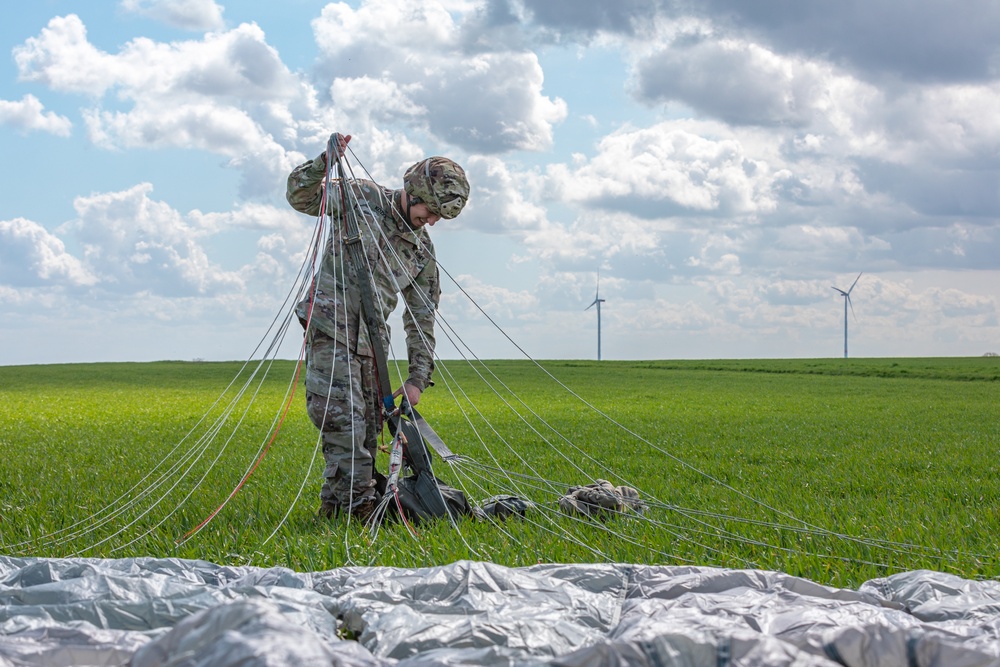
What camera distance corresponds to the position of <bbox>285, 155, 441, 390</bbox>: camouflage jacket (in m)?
5.84

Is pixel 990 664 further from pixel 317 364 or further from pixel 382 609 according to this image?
pixel 317 364

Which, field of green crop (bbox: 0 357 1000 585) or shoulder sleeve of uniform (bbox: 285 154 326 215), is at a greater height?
shoulder sleeve of uniform (bbox: 285 154 326 215)

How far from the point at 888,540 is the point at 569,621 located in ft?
8.83

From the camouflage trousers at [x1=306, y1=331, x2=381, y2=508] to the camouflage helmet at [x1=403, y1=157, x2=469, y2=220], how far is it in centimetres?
112

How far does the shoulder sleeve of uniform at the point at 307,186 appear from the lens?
5.90 meters

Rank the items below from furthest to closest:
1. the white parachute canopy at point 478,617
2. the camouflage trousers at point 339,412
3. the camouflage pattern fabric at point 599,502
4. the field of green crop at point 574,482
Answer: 1. the camouflage pattern fabric at point 599,502
2. the camouflage trousers at point 339,412
3. the field of green crop at point 574,482
4. the white parachute canopy at point 478,617

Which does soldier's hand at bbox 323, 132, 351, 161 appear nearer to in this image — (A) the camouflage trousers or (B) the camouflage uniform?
(B) the camouflage uniform

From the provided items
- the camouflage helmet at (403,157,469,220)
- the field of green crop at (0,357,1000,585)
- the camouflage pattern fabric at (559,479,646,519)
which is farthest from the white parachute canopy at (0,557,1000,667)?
the camouflage helmet at (403,157,469,220)

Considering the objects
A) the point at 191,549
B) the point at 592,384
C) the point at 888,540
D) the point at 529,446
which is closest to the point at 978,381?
the point at 592,384

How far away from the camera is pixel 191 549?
201 inches

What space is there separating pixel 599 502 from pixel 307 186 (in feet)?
9.54

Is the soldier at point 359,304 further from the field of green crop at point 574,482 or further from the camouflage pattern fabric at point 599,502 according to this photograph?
the camouflage pattern fabric at point 599,502

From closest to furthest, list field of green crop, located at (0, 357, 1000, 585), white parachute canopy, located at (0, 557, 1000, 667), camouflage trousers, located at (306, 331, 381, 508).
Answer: white parachute canopy, located at (0, 557, 1000, 667) → field of green crop, located at (0, 357, 1000, 585) → camouflage trousers, located at (306, 331, 381, 508)

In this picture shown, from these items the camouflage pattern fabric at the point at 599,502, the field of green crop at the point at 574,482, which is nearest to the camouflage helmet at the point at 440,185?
the field of green crop at the point at 574,482
